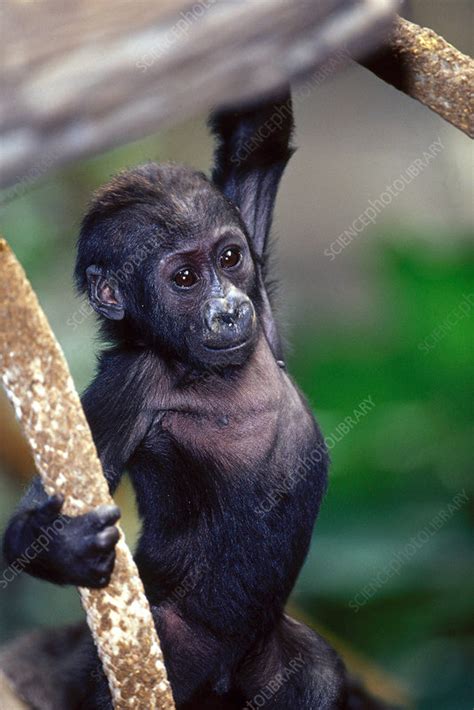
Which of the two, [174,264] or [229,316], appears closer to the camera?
[229,316]

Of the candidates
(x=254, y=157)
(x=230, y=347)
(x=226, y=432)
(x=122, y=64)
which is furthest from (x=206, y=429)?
(x=122, y=64)

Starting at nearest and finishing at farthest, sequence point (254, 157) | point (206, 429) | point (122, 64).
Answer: point (122, 64)
point (206, 429)
point (254, 157)

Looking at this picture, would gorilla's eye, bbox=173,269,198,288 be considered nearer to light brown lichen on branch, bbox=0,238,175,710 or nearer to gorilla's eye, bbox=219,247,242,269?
gorilla's eye, bbox=219,247,242,269

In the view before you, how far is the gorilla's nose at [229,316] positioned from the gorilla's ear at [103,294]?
433 millimetres

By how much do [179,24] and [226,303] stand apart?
2.11 m

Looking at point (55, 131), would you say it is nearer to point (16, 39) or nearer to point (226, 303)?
point (16, 39)

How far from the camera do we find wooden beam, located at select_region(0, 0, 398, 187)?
1.41 meters

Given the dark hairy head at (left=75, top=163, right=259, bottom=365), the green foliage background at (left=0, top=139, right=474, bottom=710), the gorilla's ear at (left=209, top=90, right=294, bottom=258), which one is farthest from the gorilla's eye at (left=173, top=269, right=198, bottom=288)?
the green foliage background at (left=0, top=139, right=474, bottom=710)

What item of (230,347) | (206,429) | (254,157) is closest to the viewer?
(230,347)

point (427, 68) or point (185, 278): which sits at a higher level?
point (427, 68)

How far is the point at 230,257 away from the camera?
381 cm

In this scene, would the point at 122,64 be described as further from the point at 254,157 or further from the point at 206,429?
the point at 254,157

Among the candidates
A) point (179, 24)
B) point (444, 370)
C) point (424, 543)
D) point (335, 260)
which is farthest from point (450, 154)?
point (179, 24)

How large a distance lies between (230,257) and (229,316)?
0.29 m
